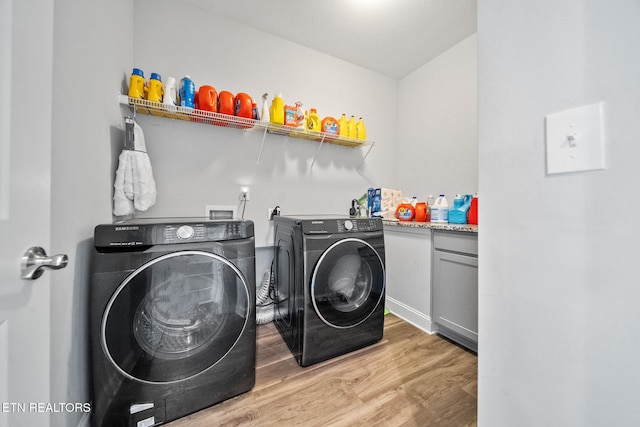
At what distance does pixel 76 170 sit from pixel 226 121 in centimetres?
105

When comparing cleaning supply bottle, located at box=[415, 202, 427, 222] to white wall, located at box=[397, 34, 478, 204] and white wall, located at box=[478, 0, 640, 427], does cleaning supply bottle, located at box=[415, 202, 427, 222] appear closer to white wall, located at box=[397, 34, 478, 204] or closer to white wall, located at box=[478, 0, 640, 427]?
white wall, located at box=[397, 34, 478, 204]

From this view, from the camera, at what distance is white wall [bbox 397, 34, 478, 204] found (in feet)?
6.90

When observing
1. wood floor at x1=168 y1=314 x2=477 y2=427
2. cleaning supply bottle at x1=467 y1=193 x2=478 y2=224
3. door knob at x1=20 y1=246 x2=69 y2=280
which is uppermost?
cleaning supply bottle at x1=467 y1=193 x2=478 y2=224

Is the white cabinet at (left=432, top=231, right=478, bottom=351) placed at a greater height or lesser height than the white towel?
lesser

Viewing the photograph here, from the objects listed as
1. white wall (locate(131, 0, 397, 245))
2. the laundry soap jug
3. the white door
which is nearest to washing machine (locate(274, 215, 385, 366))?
white wall (locate(131, 0, 397, 245))

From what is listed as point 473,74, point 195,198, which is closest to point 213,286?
point 195,198

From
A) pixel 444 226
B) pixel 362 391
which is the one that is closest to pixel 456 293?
pixel 444 226

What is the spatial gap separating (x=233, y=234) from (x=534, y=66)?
120cm

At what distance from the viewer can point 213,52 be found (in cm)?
187

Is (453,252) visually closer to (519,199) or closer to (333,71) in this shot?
(519,199)

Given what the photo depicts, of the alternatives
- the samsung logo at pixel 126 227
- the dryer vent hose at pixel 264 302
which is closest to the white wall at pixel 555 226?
the samsung logo at pixel 126 227

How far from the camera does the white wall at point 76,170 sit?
2.62 ft

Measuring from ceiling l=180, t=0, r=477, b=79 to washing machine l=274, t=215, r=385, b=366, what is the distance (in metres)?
1.73

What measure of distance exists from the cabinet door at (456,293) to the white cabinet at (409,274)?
7 cm
